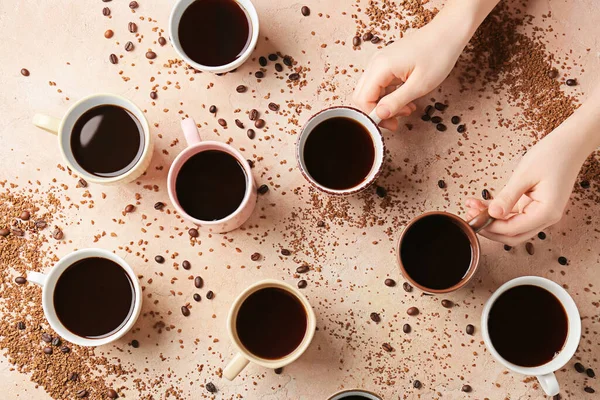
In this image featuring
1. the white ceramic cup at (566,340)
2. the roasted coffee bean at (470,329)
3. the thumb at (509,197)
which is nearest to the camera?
the thumb at (509,197)

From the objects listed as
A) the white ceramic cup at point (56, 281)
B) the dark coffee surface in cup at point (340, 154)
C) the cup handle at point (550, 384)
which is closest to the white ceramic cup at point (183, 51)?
the dark coffee surface in cup at point (340, 154)

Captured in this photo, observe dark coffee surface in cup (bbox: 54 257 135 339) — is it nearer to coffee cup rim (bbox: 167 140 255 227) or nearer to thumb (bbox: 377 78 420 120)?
coffee cup rim (bbox: 167 140 255 227)

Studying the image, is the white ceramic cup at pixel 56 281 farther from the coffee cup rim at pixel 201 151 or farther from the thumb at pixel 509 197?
the thumb at pixel 509 197

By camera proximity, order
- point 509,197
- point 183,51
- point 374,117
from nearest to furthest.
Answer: point 509,197 → point 374,117 → point 183,51

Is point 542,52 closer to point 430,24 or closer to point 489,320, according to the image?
point 430,24

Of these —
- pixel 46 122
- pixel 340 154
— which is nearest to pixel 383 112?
pixel 340 154

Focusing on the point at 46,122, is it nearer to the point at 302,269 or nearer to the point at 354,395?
the point at 302,269

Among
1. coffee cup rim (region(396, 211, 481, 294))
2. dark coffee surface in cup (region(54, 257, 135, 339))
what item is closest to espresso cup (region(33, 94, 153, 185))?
dark coffee surface in cup (region(54, 257, 135, 339))

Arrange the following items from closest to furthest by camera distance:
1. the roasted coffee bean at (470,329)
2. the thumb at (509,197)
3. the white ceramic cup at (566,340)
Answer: the thumb at (509,197)
the white ceramic cup at (566,340)
the roasted coffee bean at (470,329)

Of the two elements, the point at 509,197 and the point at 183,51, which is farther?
the point at 183,51
